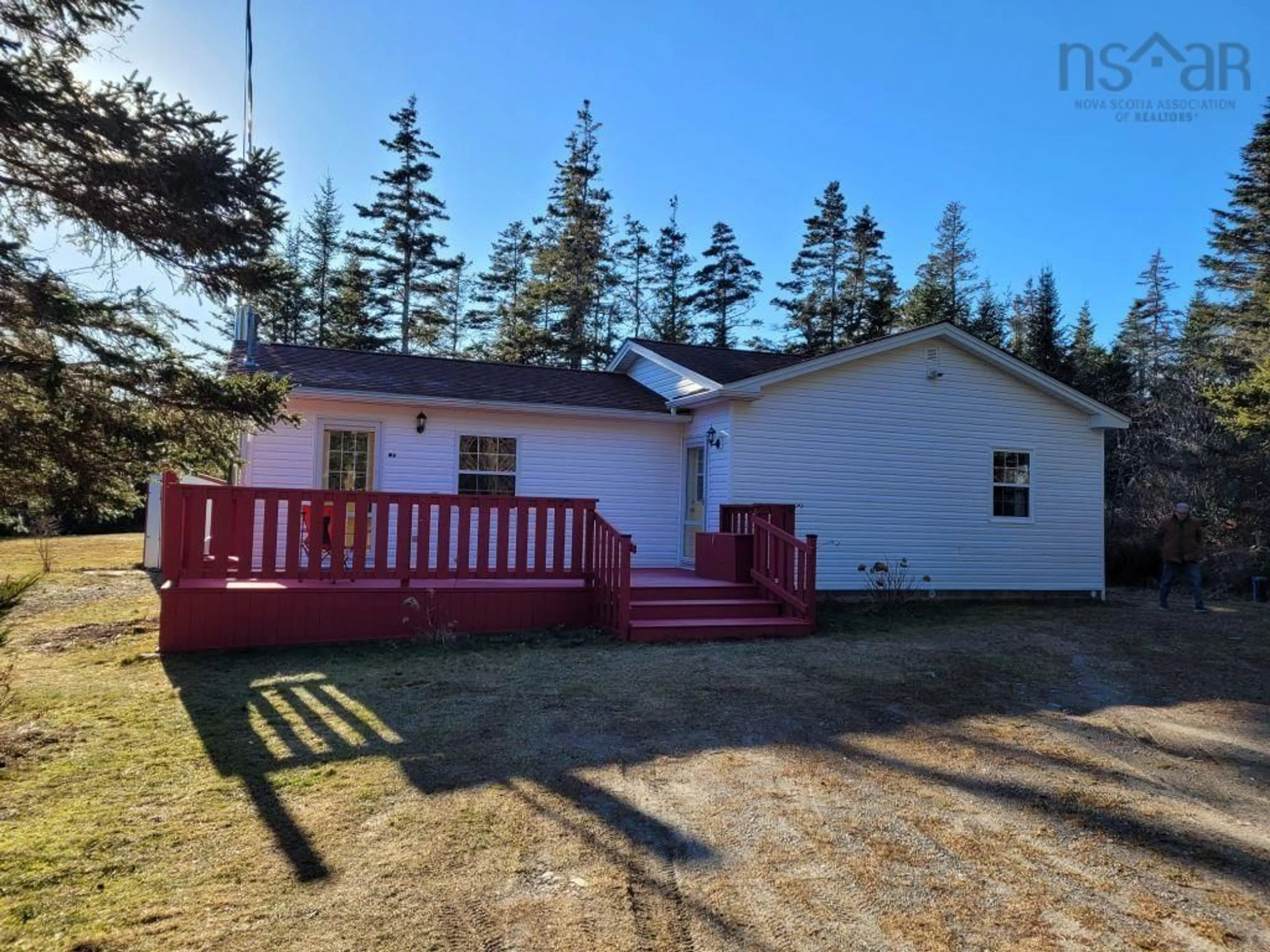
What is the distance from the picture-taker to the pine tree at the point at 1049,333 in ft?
85.7

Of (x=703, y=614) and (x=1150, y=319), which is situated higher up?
(x=1150, y=319)

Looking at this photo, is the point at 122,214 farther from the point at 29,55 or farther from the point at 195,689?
the point at 195,689

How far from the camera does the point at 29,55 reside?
12.8 feet

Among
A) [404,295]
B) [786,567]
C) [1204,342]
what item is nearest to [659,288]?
[404,295]

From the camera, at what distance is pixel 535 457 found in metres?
10.7

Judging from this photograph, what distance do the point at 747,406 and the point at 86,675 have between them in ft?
26.0

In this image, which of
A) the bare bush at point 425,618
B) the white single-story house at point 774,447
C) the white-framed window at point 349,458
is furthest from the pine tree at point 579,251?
the bare bush at point 425,618

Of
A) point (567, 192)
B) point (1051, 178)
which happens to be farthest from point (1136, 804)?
point (567, 192)

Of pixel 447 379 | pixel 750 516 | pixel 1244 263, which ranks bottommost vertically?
pixel 750 516

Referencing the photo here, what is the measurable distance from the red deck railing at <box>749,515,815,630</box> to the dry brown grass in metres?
1.66

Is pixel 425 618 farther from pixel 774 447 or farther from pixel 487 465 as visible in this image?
pixel 774 447

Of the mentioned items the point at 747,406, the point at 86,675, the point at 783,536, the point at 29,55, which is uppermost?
the point at 29,55
